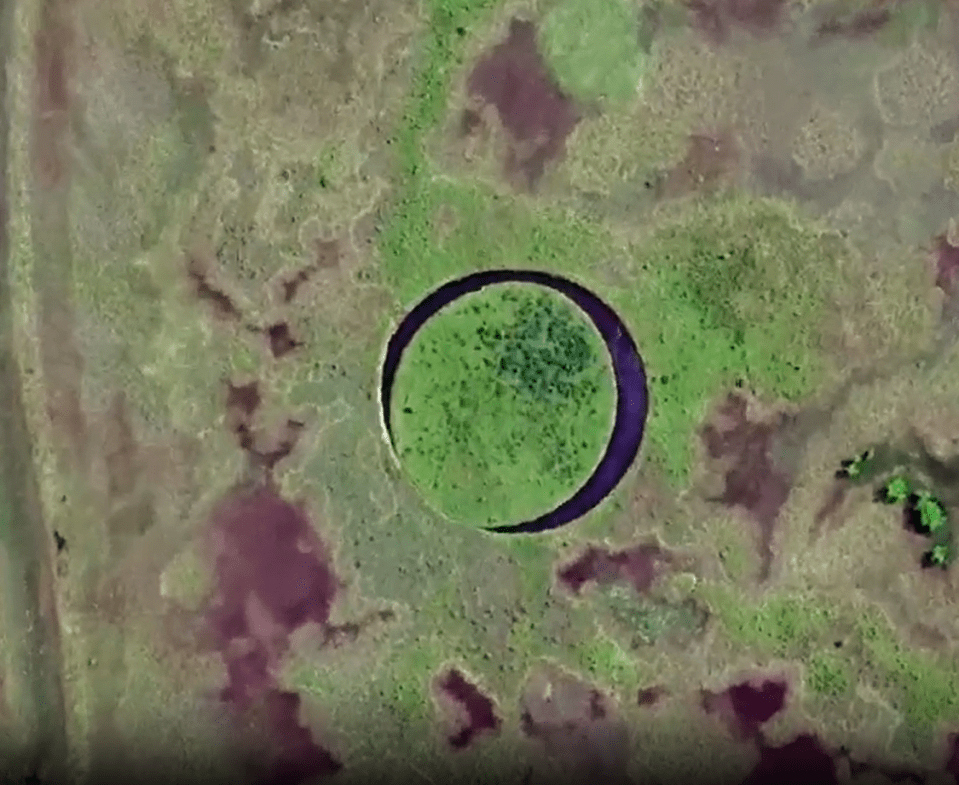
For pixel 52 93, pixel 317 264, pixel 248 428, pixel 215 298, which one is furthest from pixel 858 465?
pixel 52 93

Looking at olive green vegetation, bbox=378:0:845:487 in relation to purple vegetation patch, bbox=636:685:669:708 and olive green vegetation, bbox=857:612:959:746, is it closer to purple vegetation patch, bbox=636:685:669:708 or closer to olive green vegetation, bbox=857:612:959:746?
purple vegetation patch, bbox=636:685:669:708

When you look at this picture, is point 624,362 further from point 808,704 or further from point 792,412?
point 808,704

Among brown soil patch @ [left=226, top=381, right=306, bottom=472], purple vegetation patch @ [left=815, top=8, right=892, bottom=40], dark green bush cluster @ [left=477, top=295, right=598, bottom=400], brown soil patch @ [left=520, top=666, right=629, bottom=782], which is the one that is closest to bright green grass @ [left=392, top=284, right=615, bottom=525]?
dark green bush cluster @ [left=477, top=295, right=598, bottom=400]

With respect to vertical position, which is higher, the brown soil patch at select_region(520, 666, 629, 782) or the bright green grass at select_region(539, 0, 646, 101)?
the bright green grass at select_region(539, 0, 646, 101)

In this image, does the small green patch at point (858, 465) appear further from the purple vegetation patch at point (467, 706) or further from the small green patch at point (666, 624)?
the purple vegetation patch at point (467, 706)

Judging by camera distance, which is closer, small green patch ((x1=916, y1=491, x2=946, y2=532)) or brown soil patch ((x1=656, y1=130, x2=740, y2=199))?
small green patch ((x1=916, y1=491, x2=946, y2=532))

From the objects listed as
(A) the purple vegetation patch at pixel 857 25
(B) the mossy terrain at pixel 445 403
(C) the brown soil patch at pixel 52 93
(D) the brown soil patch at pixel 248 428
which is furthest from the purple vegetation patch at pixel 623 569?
(C) the brown soil patch at pixel 52 93

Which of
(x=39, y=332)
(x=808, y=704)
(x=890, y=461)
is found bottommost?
(x=808, y=704)

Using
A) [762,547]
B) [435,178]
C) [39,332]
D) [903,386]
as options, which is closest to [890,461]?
[903,386]
